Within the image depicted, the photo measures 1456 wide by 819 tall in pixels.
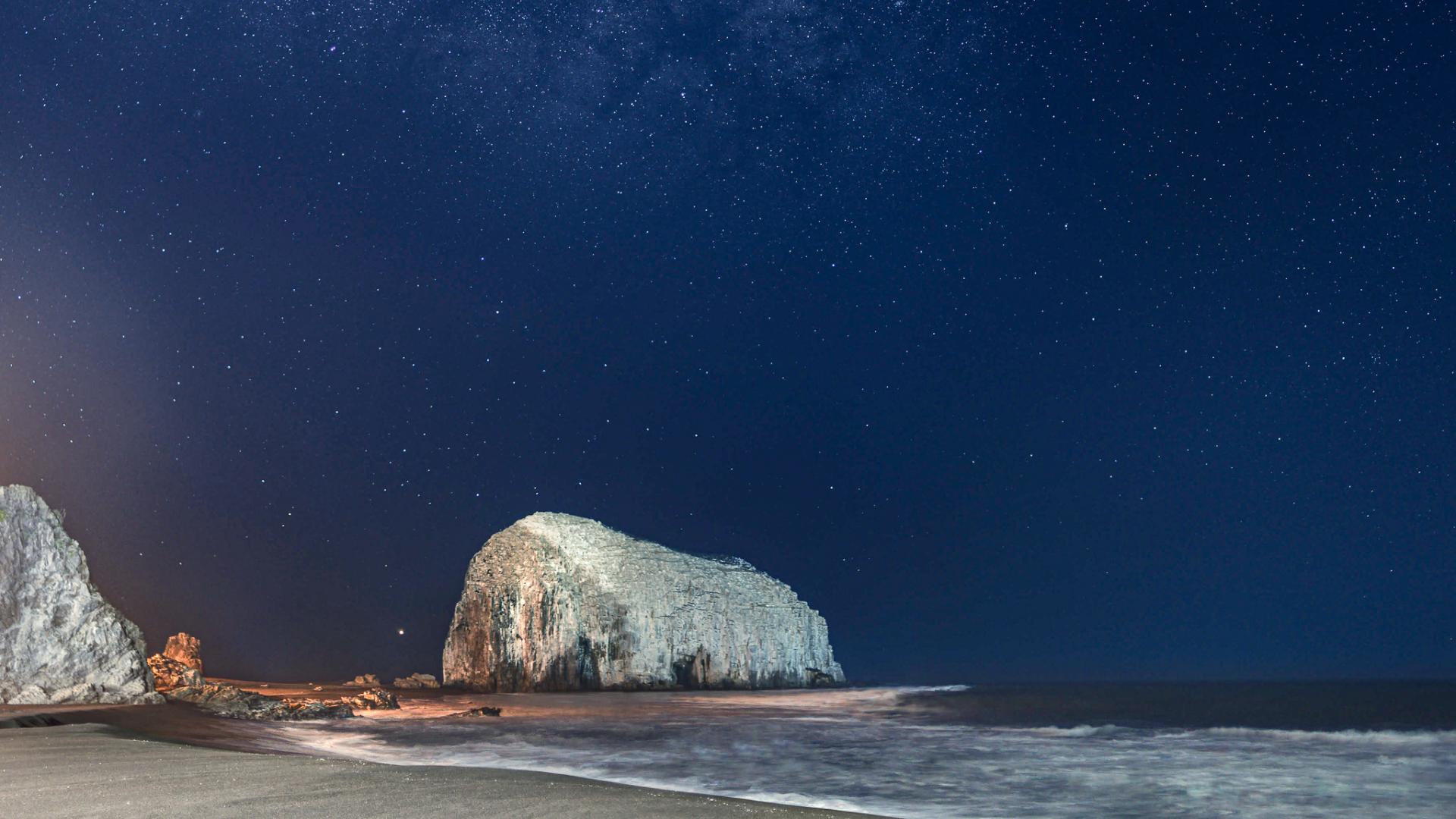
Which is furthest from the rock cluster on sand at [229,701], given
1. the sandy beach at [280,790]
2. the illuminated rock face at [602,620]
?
the illuminated rock face at [602,620]

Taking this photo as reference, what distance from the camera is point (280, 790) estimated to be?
33.0ft

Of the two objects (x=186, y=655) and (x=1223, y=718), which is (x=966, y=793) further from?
(x=186, y=655)

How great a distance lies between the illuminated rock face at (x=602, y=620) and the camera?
72.6m

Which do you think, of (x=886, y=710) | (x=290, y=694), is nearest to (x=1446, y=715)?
(x=886, y=710)

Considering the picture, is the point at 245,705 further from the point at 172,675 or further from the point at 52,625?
the point at 172,675

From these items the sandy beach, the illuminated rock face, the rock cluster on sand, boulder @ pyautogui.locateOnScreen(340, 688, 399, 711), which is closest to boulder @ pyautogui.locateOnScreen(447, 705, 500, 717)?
boulder @ pyautogui.locateOnScreen(340, 688, 399, 711)

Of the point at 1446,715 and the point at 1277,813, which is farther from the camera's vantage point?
the point at 1446,715

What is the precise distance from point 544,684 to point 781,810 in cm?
6515

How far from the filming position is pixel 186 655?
47.3 metres

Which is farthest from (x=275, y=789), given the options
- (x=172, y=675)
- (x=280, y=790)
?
(x=172, y=675)

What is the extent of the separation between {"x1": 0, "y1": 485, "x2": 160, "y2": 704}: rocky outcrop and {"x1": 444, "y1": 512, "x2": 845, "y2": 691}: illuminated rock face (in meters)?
49.8

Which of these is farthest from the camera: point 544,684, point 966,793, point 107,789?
point 544,684

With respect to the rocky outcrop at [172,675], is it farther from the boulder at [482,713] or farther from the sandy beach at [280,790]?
the sandy beach at [280,790]

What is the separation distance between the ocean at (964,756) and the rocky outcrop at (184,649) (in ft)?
53.9
